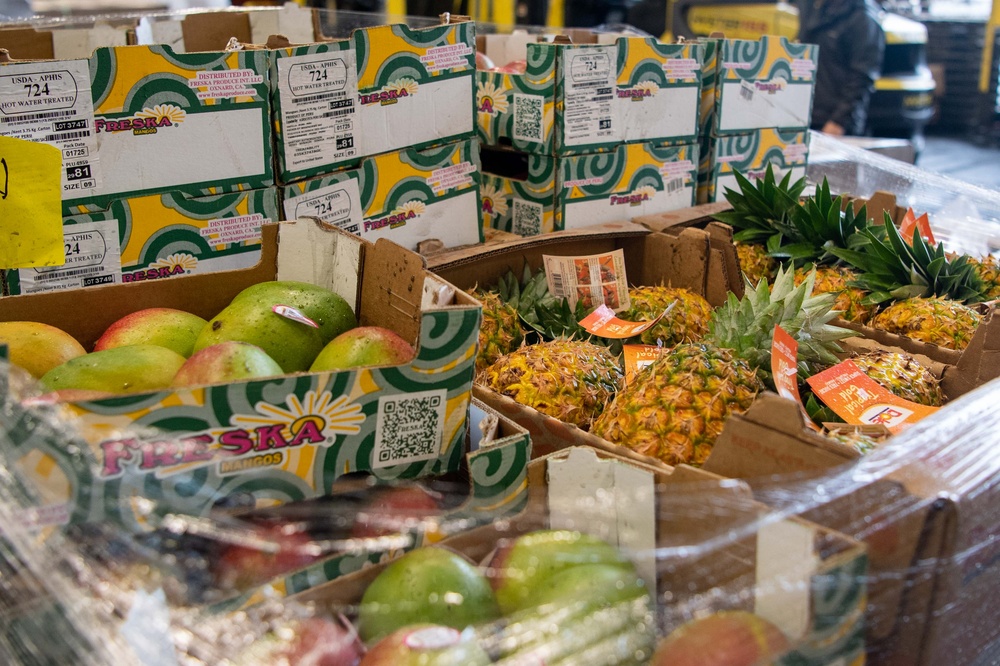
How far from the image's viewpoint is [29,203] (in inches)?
63.0

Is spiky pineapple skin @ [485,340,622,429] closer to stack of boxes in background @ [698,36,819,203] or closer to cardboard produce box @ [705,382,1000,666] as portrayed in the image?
cardboard produce box @ [705,382,1000,666]

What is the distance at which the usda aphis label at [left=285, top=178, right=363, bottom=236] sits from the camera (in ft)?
6.59

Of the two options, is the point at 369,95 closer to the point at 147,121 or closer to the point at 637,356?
the point at 147,121

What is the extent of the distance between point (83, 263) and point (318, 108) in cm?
63

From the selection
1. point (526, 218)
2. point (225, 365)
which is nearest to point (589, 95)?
point (526, 218)

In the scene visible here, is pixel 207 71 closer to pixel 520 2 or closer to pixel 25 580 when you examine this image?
pixel 25 580

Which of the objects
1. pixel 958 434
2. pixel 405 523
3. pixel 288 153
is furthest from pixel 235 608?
pixel 288 153

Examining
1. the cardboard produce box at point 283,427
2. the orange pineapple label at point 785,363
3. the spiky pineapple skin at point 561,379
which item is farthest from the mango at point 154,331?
the orange pineapple label at point 785,363

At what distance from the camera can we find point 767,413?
4.12ft

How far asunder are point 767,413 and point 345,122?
4.24ft

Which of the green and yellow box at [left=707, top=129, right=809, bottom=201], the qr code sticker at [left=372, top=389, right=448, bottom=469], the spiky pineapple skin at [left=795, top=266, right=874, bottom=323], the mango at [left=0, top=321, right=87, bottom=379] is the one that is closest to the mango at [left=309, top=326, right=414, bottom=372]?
the qr code sticker at [left=372, top=389, right=448, bottom=469]

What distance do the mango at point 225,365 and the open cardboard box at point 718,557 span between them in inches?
12.7

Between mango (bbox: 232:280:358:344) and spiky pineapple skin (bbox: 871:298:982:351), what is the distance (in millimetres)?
1497

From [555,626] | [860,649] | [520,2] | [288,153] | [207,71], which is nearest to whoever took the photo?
[555,626]
